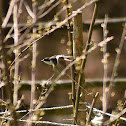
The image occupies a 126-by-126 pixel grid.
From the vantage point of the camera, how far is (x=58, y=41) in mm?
2311

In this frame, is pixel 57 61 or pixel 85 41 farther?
pixel 85 41

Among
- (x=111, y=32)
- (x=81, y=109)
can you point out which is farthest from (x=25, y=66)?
(x=81, y=109)

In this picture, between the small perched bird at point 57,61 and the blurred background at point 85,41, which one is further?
the blurred background at point 85,41

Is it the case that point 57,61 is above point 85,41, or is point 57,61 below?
below

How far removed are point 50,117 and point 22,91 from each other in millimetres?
348

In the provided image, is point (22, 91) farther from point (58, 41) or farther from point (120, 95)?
point (120, 95)

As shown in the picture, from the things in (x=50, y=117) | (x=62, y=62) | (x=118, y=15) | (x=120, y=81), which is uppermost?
(x=118, y=15)

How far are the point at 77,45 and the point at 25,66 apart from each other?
0.95m

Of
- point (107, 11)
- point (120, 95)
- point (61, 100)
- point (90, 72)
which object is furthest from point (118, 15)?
point (61, 100)

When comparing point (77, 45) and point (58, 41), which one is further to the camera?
point (58, 41)

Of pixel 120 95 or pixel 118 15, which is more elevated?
pixel 118 15

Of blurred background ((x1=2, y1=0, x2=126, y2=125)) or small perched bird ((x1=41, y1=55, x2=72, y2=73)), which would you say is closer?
small perched bird ((x1=41, y1=55, x2=72, y2=73))

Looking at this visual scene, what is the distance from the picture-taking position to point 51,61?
4.69 feet

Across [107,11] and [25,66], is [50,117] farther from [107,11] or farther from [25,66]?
[107,11]
